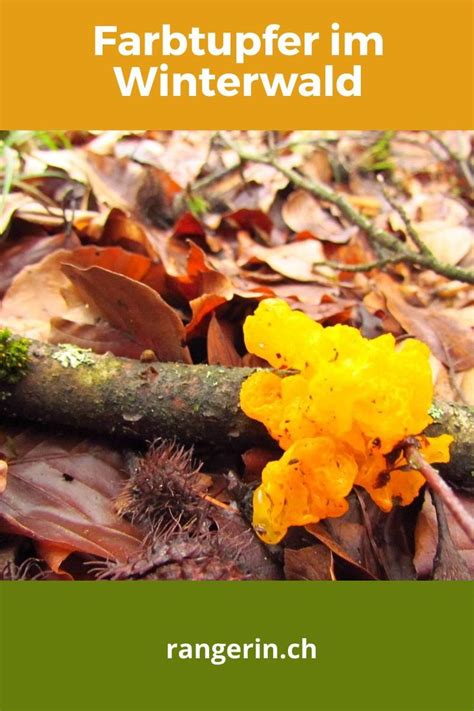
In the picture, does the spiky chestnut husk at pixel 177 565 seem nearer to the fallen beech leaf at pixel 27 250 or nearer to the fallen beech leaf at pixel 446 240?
the fallen beech leaf at pixel 27 250

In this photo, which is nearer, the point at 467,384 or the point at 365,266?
the point at 467,384

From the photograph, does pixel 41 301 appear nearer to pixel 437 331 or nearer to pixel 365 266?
pixel 365 266

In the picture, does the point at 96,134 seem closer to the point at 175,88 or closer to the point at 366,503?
the point at 175,88

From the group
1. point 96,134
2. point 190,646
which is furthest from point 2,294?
point 96,134

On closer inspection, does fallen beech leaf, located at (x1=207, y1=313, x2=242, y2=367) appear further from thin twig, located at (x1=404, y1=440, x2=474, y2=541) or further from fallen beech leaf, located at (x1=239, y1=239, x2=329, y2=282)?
thin twig, located at (x1=404, y1=440, x2=474, y2=541)

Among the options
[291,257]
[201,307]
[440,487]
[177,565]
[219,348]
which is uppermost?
[291,257]

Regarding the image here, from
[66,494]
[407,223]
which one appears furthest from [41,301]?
[407,223]

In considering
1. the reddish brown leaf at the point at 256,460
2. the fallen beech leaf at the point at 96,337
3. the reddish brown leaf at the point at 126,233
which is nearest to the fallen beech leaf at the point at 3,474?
the fallen beech leaf at the point at 96,337
